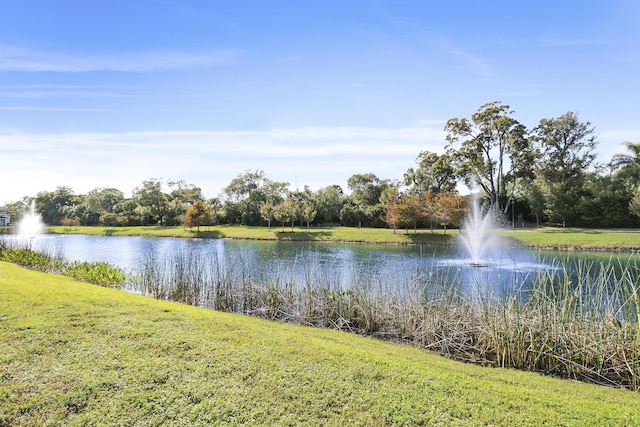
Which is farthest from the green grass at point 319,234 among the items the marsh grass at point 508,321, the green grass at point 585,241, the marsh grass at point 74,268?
the marsh grass at point 508,321

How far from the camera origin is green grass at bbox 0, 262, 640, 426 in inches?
140

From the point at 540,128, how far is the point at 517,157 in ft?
16.9

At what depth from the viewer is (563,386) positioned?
4867 mm

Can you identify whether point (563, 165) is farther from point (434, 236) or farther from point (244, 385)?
point (244, 385)

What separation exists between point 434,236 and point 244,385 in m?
31.6

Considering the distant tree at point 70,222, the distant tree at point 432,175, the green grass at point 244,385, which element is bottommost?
the green grass at point 244,385

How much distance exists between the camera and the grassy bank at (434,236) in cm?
2620

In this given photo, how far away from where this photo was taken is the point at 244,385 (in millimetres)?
4066

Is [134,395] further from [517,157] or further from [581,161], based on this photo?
[581,161]

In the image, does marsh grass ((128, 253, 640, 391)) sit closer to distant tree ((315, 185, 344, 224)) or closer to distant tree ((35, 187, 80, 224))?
distant tree ((315, 185, 344, 224))

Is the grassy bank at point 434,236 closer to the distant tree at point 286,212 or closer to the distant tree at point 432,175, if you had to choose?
the distant tree at point 286,212

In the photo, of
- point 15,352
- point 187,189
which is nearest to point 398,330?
point 15,352

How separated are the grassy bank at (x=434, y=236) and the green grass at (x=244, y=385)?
26.1 metres

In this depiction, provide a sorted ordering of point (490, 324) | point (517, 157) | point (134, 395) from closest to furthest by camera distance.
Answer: point (134, 395) → point (490, 324) → point (517, 157)
